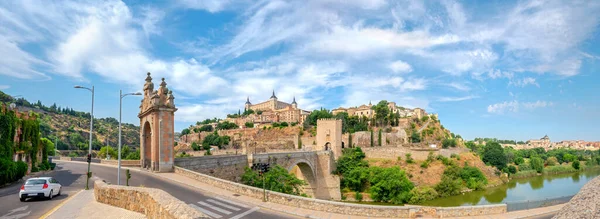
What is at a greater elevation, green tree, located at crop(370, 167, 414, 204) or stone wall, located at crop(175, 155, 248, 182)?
stone wall, located at crop(175, 155, 248, 182)

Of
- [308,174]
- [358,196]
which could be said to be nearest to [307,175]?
[308,174]

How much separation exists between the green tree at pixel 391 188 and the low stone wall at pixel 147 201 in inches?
1193

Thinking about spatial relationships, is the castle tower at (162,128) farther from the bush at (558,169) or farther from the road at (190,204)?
the bush at (558,169)

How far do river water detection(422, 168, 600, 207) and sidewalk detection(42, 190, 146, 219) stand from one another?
3342 centimetres

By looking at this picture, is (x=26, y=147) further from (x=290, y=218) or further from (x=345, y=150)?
(x=345, y=150)

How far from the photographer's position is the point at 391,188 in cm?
3594

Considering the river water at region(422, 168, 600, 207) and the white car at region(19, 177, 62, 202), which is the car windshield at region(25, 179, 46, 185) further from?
the river water at region(422, 168, 600, 207)

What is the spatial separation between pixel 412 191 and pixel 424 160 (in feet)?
41.4

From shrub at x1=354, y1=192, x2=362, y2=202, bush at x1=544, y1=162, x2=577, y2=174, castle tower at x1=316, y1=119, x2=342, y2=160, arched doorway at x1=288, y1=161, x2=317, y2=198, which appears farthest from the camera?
bush at x1=544, y1=162, x2=577, y2=174

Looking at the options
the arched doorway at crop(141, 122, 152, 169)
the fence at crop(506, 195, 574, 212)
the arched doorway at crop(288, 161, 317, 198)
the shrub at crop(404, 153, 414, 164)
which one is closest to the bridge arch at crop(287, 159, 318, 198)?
the arched doorway at crop(288, 161, 317, 198)

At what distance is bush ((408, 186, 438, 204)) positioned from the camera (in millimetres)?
35516

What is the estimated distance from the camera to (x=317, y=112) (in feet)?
303

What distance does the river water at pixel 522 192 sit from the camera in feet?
123

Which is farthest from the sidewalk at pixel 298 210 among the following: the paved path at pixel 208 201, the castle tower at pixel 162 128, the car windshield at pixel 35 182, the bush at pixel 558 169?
the bush at pixel 558 169
